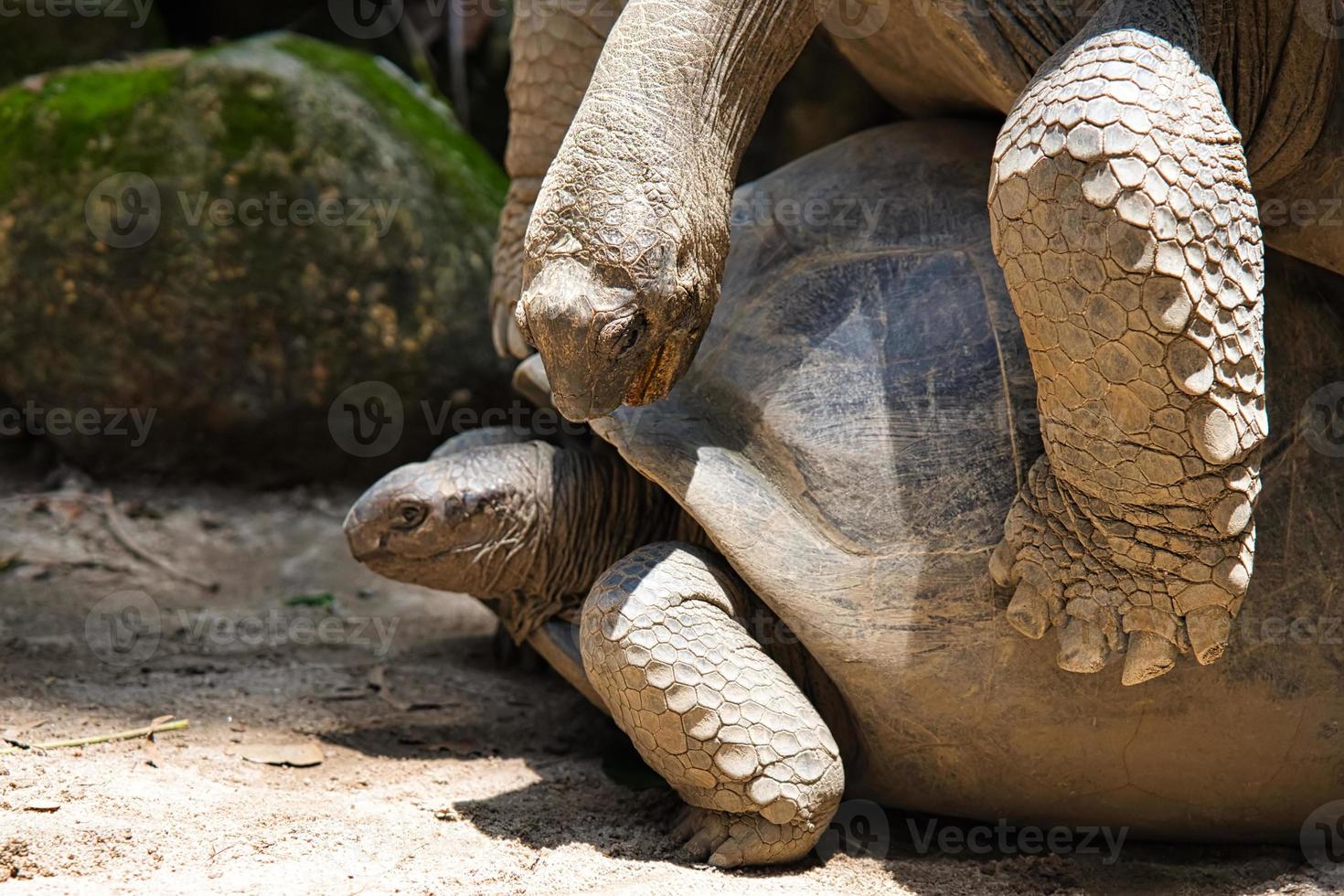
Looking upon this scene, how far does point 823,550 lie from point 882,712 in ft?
1.09

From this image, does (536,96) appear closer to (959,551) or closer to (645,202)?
(645,202)

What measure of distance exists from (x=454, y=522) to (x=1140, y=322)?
1540 mm

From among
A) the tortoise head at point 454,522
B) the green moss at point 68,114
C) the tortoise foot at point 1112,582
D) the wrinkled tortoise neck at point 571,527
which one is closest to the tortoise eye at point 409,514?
the tortoise head at point 454,522

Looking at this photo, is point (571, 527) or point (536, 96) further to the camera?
point (536, 96)

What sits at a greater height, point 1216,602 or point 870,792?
point 1216,602

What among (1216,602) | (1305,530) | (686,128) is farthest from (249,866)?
(1305,530)

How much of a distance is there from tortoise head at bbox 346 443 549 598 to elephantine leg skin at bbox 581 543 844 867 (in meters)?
0.51

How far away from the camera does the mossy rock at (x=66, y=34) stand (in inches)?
203

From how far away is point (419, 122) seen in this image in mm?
5078

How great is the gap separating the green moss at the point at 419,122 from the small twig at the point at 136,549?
5.48 ft

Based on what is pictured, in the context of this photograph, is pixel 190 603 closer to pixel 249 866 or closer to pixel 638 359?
pixel 249 866

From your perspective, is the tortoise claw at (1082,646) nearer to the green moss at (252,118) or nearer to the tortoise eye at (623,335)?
the tortoise eye at (623,335)

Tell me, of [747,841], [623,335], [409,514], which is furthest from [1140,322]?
[409,514]

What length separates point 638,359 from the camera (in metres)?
2.25
